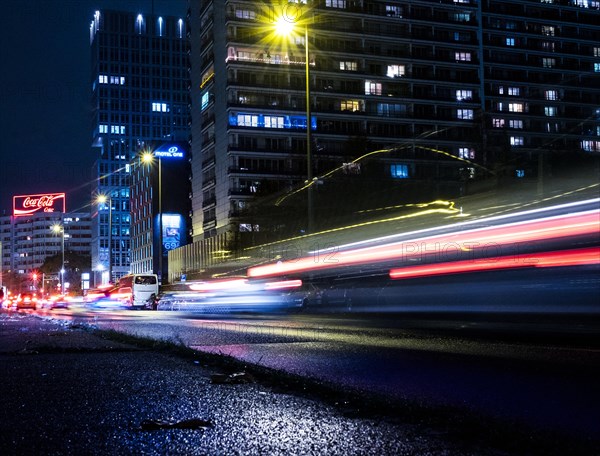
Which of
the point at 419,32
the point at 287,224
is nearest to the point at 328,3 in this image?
the point at 419,32

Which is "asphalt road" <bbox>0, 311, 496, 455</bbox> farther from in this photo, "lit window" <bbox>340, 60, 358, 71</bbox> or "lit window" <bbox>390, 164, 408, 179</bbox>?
"lit window" <bbox>340, 60, 358, 71</bbox>

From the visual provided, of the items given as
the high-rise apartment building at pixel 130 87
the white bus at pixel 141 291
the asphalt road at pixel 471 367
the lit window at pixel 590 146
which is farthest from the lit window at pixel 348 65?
the high-rise apartment building at pixel 130 87

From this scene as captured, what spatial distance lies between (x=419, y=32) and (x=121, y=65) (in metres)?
109

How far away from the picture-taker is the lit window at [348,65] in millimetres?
91500

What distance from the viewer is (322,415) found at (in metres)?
4.63

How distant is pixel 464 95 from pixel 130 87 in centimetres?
11017

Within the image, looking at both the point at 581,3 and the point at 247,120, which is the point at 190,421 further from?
the point at 581,3

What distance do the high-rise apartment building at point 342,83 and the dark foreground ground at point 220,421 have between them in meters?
72.3

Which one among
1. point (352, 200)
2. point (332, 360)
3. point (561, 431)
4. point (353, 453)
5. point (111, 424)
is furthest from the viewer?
point (352, 200)

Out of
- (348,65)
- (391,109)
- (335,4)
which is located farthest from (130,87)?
(391,109)

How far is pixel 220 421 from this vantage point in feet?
14.8

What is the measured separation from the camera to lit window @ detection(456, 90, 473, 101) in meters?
96.6

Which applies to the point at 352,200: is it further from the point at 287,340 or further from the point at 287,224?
the point at 287,340

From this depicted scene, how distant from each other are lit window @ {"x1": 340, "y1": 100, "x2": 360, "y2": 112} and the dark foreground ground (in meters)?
85.5
